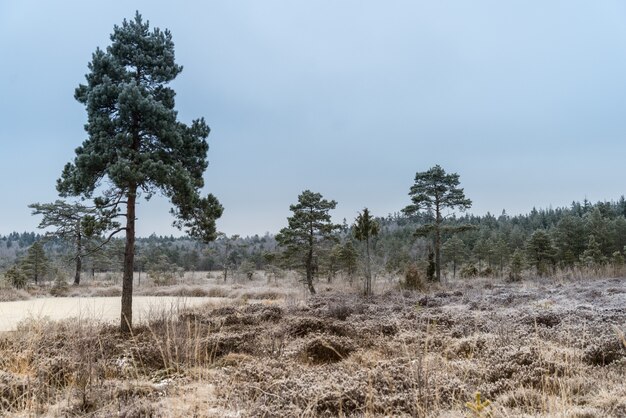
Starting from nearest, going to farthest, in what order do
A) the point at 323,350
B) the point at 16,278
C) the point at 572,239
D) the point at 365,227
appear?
1. the point at 323,350
2. the point at 365,227
3. the point at 16,278
4. the point at 572,239

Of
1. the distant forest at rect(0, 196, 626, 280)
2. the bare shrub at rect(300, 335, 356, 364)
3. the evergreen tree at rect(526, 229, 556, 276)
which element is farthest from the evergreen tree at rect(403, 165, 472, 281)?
the bare shrub at rect(300, 335, 356, 364)

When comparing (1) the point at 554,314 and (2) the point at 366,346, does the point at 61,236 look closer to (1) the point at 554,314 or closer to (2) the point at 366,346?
(2) the point at 366,346

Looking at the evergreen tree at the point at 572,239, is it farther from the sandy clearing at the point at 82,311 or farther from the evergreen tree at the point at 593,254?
the sandy clearing at the point at 82,311

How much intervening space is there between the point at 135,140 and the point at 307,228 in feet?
39.3

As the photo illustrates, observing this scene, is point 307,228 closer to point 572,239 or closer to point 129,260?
point 129,260

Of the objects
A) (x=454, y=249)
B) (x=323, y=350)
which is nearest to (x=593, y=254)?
(x=454, y=249)

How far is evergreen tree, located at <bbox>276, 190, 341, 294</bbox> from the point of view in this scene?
66.4ft

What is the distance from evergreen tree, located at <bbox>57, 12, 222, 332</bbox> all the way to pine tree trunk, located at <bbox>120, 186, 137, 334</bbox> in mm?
20

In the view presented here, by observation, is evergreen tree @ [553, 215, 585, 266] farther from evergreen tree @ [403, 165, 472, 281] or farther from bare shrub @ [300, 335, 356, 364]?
bare shrub @ [300, 335, 356, 364]

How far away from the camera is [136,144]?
9469mm

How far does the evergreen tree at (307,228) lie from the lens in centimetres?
2025

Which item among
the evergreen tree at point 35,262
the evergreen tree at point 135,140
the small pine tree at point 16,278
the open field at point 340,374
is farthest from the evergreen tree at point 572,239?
the evergreen tree at point 35,262

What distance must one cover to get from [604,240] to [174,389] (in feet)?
141

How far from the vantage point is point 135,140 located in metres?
9.44
